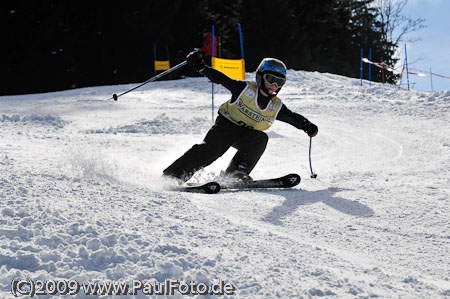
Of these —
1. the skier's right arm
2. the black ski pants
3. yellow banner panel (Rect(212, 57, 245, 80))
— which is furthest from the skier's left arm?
yellow banner panel (Rect(212, 57, 245, 80))

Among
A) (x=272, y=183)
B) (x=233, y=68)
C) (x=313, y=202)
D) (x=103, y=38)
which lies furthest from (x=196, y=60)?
(x=103, y=38)

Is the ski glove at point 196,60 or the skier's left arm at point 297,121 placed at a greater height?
the ski glove at point 196,60

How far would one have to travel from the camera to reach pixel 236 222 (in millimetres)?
2910

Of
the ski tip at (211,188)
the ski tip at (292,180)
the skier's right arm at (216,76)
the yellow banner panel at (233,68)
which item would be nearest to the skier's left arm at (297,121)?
the skier's right arm at (216,76)

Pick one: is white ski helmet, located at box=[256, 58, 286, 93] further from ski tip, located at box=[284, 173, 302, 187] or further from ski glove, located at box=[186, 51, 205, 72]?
ski tip, located at box=[284, 173, 302, 187]

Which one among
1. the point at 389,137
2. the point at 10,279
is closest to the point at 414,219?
the point at 10,279

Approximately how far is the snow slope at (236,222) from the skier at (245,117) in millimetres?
448

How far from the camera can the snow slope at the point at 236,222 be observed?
6.76ft

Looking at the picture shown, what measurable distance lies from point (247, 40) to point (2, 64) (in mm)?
12858

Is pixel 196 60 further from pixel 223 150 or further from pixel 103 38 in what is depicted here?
pixel 103 38

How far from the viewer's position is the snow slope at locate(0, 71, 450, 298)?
206 centimetres

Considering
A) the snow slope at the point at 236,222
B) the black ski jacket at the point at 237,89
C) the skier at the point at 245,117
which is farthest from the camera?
the black ski jacket at the point at 237,89

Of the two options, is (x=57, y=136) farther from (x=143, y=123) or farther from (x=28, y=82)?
(x=28, y=82)

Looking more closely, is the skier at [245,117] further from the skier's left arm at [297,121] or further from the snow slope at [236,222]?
the snow slope at [236,222]
